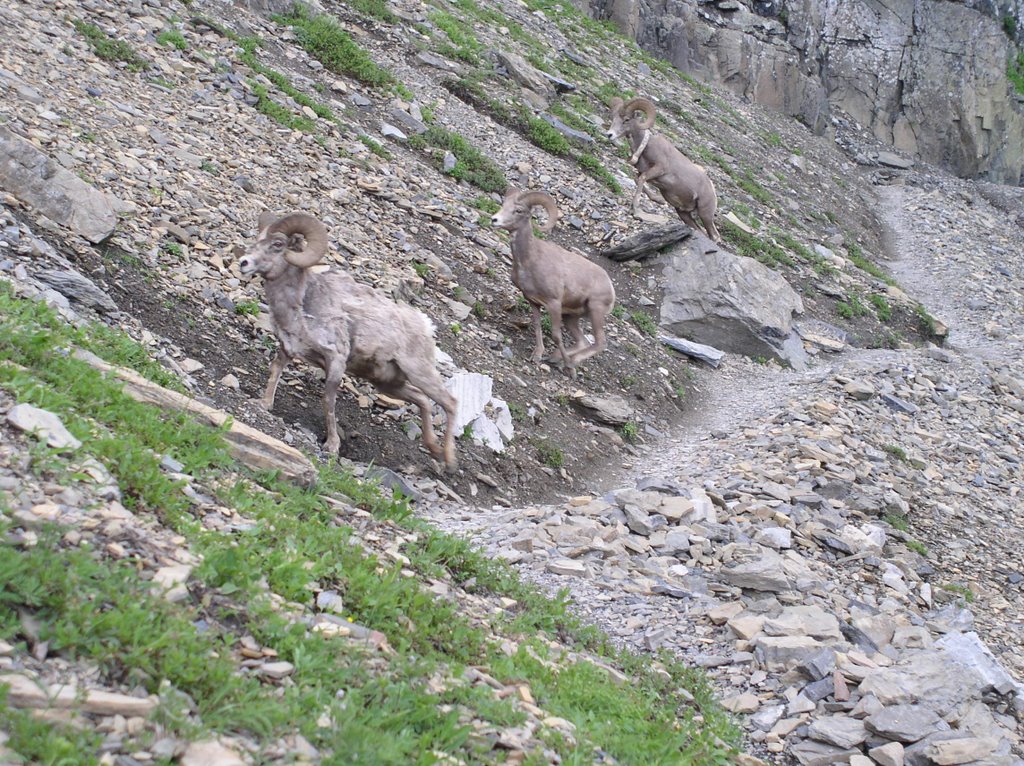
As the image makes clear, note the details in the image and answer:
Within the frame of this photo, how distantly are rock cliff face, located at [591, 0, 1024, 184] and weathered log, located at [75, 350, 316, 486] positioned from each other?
3521 centimetres

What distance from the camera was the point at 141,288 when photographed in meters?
9.83

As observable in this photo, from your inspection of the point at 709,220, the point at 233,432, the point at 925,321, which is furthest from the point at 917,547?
the point at 925,321

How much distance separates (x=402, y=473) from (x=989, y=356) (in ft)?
51.7

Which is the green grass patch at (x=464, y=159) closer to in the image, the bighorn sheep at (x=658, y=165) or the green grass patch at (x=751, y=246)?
the bighorn sheep at (x=658, y=165)

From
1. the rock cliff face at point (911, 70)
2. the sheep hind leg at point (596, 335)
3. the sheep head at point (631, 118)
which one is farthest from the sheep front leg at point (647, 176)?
the rock cliff face at point (911, 70)

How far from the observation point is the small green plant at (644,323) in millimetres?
16734

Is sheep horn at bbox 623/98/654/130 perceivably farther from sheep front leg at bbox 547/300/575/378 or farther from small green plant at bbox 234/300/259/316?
small green plant at bbox 234/300/259/316

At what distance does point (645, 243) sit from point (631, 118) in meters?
3.13

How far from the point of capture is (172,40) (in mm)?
15398

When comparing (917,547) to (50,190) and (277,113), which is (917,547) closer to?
(50,190)

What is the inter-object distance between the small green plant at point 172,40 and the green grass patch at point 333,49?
3.48m

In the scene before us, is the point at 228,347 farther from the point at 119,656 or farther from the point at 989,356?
the point at 989,356

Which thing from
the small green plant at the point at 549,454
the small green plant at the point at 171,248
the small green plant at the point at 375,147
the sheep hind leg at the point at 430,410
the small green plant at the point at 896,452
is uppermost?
the small green plant at the point at 171,248

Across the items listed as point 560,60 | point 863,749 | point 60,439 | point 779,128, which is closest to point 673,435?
point 863,749
